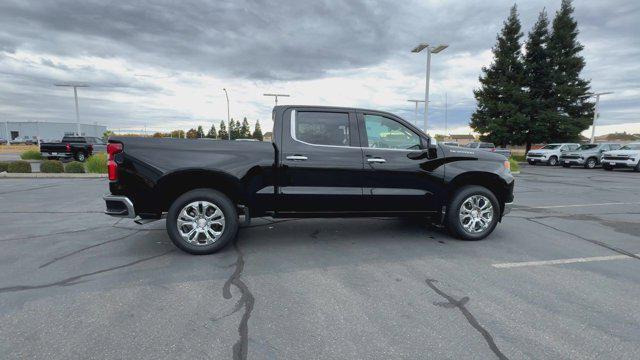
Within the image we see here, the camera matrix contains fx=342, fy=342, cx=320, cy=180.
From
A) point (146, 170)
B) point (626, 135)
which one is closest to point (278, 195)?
point (146, 170)

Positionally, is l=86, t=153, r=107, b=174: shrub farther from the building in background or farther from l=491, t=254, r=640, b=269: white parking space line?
the building in background

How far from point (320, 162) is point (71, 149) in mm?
21970

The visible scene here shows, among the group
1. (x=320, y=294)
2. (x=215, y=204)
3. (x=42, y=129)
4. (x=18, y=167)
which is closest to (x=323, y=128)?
(x=215, y=204)

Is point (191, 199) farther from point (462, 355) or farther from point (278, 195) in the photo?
point (462, 355)

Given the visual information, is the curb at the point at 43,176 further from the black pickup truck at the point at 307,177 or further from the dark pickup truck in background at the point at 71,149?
the black pickup truck at the point at 307,177

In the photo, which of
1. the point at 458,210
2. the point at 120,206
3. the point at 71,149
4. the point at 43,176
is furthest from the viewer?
the point at 71,149

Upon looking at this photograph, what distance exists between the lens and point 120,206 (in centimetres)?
426

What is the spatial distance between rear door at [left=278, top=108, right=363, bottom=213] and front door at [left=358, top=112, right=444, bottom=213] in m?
0.16

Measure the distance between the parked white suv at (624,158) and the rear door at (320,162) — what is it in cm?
2336

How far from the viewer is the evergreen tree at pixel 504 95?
29984mm

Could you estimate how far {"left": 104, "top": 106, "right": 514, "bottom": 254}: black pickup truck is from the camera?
14.0 ft

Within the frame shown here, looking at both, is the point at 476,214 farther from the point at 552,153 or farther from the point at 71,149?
the point at 552,153

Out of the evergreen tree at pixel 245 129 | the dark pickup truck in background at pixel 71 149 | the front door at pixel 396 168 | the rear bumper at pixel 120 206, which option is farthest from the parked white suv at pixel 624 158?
the evergreen tree at pixel 245 129

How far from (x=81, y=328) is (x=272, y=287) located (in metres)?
1.59
